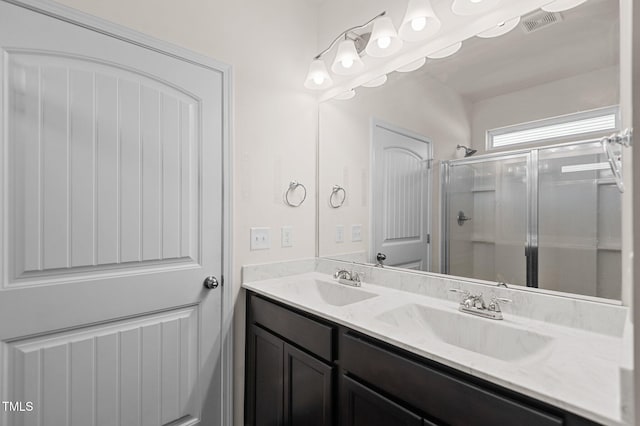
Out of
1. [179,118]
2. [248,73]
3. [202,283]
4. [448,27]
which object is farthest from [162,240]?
[448,27]

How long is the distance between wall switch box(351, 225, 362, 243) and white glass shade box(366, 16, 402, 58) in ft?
3.03

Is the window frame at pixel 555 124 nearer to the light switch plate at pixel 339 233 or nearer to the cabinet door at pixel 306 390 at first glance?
the light switch plate at pixel 339 233

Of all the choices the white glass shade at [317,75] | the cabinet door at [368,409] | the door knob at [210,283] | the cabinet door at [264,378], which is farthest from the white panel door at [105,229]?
the cabinet door at [368,409]

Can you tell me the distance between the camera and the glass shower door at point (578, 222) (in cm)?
102

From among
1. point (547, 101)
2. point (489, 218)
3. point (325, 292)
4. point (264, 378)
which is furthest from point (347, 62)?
point (264, 378)

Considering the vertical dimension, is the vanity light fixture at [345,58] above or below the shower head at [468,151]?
above

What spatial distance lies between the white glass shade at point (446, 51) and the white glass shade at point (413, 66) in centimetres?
4

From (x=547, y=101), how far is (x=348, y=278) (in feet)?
3.81

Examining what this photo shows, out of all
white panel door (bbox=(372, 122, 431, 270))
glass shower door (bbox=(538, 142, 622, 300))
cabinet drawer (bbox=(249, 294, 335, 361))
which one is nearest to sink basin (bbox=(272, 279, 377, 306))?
cabinet drawer (bbox=(249, 294, 335, 361))

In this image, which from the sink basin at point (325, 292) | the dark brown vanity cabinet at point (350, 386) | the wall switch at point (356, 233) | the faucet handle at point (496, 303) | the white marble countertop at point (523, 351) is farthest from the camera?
the wall switch at point (356, 233)

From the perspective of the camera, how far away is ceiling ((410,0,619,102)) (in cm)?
105

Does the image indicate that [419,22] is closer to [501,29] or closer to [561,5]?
[501,29]

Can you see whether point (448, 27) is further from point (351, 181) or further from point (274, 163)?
point (274, 163)

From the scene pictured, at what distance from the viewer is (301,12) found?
199 centimetres
